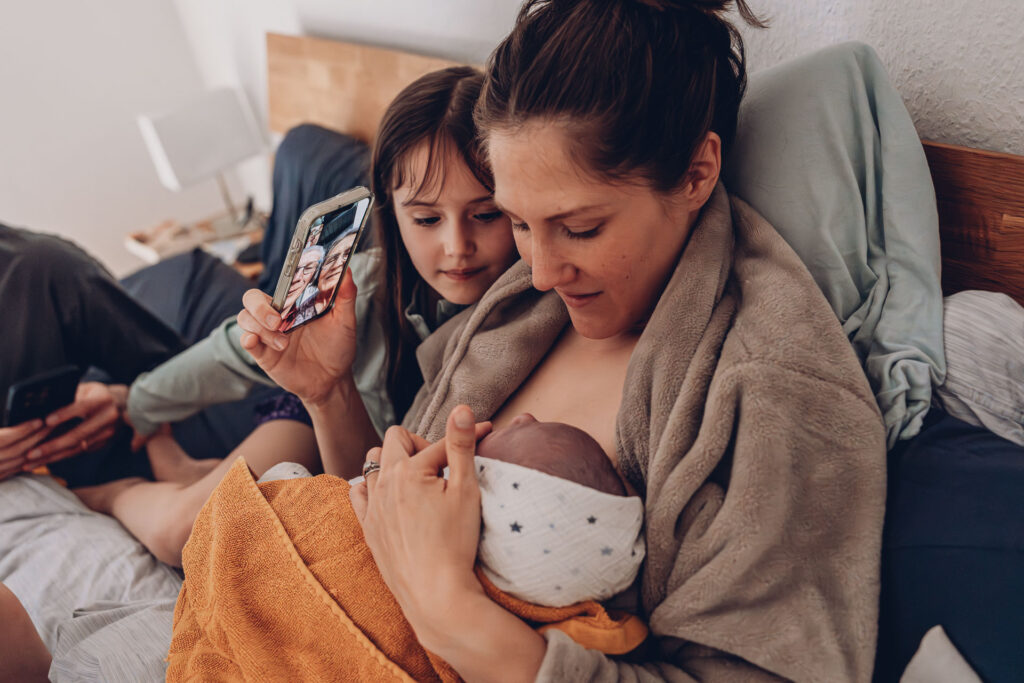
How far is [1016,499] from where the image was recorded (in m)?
0.74

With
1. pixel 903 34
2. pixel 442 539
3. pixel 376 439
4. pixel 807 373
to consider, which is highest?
pixel 903 34

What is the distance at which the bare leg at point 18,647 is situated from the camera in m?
1.14

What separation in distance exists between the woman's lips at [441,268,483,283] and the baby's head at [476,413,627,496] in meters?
0.44

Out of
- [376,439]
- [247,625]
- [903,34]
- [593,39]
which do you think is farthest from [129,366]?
[903,34]

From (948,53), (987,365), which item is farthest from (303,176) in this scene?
(987,365)

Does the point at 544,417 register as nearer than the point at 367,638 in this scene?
No

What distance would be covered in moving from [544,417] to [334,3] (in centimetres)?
198

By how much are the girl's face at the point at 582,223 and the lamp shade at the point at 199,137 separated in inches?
97.3

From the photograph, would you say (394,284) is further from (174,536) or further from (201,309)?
(201,309)

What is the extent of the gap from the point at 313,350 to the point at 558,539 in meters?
0.73

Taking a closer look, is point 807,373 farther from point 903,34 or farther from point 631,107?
point 903,34

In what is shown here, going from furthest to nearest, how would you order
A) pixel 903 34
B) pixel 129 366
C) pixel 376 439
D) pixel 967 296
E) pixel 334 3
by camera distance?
pixel 334 3
pixel 129 366
pixel 376 439
pixel 903 34
pixel 967 296

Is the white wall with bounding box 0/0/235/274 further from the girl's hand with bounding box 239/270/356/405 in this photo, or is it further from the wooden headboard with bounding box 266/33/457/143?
the girl's hand with bounding box 239/270/356/405

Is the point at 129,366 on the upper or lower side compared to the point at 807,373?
lower
